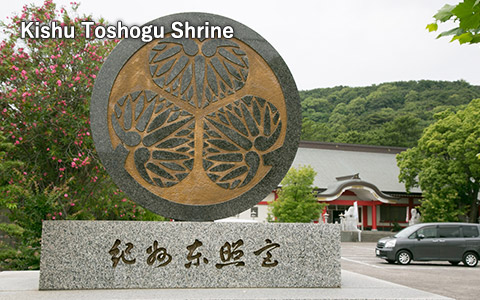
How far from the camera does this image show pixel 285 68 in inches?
214

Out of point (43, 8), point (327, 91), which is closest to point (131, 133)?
point (43, 8)

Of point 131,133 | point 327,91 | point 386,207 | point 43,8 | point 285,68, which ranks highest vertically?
point 327,91

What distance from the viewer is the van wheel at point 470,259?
13.5 metres

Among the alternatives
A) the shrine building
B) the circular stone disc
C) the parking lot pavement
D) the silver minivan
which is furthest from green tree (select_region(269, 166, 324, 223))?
the circular stone disc

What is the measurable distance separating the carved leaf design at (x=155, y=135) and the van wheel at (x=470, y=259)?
11706 mm

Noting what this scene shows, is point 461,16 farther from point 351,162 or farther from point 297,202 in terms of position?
point 351,162

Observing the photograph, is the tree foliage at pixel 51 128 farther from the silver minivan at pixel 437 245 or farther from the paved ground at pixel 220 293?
the silver minivan at pixel 437 245

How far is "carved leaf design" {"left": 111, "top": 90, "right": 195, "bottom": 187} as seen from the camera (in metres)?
5.02

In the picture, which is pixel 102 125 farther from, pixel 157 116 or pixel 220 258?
pixel 220 258

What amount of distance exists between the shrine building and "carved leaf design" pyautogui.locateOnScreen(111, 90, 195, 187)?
61.7ft

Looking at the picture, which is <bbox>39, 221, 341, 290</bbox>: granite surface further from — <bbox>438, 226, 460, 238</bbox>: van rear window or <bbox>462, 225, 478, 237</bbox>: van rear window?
<bbox>462, 225, 478, 237</bbox>: van rear window

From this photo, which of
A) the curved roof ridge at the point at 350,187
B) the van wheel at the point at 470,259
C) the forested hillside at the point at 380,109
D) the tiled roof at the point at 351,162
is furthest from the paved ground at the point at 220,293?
the forested hillside at the point at 380,109

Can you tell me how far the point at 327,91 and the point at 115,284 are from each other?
56483mm

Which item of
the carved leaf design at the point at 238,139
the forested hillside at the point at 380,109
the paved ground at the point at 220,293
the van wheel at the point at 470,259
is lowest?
the van wheel at the point at 470,259
